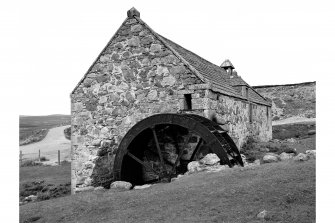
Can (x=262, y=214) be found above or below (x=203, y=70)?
below

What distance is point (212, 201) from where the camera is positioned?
557cm

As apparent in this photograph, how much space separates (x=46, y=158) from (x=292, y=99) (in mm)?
16390

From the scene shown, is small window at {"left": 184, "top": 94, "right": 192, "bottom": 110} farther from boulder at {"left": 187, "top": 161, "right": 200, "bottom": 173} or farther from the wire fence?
the wire fence

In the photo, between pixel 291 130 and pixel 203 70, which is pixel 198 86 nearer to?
pixel 203 70

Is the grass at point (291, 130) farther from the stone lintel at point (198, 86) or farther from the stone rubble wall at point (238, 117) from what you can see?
the stone lintel at point (198, 86)

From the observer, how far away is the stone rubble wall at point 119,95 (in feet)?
33.1

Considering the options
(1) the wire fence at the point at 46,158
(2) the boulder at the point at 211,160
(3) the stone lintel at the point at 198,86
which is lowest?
(1) the wire fence at the point at 46,158

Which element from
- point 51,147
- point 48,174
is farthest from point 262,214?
point 51,147

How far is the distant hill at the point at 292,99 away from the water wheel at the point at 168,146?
12.0m

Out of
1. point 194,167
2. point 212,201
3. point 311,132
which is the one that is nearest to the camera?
point 212,201

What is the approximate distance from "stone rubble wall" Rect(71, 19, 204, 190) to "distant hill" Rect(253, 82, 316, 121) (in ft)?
40.8

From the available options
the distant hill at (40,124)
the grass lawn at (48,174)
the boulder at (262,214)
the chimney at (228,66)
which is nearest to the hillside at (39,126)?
the distant hill at (40,124)
